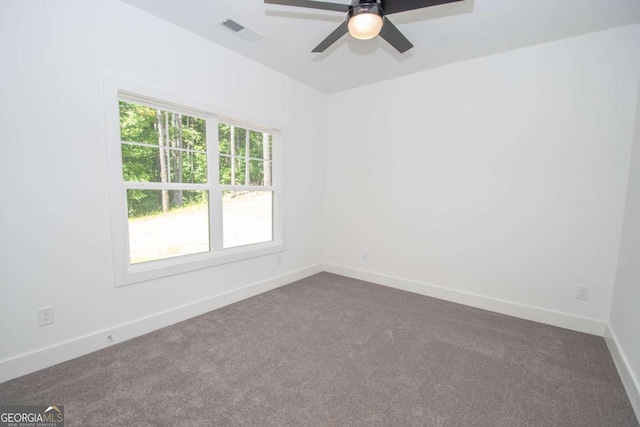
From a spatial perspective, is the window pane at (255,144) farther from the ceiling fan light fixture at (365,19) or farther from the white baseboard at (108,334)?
the ceiling fan light fixture at (365,19)

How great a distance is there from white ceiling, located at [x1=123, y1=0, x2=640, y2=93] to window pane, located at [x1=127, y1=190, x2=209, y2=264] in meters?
1.58

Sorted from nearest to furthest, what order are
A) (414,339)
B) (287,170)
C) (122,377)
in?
(122,377)
(414,339)
(287,170)

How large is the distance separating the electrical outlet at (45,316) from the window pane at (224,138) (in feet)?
6.34

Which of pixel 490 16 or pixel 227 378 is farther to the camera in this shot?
pixel 490 16

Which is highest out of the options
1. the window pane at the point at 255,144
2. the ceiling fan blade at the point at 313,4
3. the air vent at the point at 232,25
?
the air vent at the point at 232,25

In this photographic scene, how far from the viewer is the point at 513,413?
161 cm

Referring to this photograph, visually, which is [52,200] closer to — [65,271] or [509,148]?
[65,271]

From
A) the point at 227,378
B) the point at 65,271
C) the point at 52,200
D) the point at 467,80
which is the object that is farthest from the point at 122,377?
the point at 467,80

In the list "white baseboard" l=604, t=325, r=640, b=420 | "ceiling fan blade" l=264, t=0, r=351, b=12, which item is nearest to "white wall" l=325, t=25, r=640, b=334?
"white baseboard" l=604, t=325, r=640, b=420

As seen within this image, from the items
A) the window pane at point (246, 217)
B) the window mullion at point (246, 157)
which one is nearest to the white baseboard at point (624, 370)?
the window pane at point (246, 217)

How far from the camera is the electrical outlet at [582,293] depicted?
2549mm

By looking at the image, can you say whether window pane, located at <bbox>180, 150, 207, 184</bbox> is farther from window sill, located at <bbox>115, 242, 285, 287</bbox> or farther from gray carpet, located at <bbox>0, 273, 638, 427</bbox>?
gray carpet, located at <bbox>0, 273, 638, 427</bbox>

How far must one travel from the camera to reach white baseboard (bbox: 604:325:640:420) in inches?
65.4

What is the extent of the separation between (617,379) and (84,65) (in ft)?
14.8
